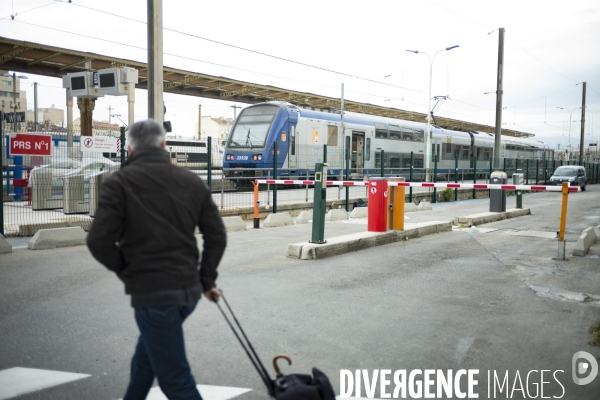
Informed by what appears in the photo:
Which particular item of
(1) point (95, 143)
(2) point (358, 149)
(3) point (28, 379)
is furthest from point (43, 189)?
(2) point (358, 149)

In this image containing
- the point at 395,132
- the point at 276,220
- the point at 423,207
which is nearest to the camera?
the point at 276,220

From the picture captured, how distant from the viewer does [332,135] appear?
26.5 meters

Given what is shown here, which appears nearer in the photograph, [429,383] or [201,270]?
[201,270]

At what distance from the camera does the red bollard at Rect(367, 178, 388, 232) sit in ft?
36.9

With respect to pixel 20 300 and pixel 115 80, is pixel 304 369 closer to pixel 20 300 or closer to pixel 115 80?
pixel 20 300

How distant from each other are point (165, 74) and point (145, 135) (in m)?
22.8

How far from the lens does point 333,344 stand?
5105mm

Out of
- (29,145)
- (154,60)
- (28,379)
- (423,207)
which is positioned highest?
(154,60)

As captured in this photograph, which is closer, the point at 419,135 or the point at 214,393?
the point at 214,393

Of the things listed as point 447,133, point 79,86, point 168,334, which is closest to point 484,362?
point 168,334

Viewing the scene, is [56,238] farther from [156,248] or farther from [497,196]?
[497,196]

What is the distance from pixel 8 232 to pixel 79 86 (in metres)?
4.30

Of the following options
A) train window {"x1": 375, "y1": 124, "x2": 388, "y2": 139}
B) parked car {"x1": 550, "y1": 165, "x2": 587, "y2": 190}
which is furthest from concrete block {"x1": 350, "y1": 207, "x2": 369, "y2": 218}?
parked car {"x1": 550, "y1": 165, "x2": 587, "y2": 190}

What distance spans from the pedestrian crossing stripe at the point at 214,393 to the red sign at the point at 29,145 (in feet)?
31.1
